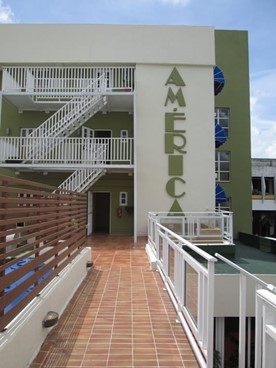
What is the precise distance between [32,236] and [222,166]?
18005 mm

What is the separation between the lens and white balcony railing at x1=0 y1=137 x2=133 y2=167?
1258 centimetres

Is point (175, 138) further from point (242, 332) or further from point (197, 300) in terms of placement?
point (242, 332)

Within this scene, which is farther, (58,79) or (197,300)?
(58,79)

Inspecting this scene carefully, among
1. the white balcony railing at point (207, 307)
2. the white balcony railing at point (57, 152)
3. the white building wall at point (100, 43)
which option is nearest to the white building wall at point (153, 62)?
the white building wall at point (100, 43)

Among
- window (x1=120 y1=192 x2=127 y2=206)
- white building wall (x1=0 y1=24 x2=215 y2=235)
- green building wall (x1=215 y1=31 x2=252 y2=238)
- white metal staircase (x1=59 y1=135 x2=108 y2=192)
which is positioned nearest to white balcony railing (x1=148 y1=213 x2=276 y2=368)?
white metal staircase (x1=59 y1=135 x2=108 y2=192)

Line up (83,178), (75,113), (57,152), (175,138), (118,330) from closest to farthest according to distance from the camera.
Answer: (118,330)
(75,113)
(83,178)
(57,152)
(175,138)

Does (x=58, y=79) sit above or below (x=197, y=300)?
above

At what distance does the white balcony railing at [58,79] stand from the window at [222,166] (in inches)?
340

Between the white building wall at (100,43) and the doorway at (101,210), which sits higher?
the white building wall at (100,43)

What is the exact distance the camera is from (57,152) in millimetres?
13078

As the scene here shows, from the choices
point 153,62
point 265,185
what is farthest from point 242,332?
point 265,185

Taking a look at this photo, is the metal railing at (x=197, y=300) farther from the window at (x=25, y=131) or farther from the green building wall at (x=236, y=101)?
the green building wall at (x=236, y=101)

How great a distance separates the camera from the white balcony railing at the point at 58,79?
13391mm

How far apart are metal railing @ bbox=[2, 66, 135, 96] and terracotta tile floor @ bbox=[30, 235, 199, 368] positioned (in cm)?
961
